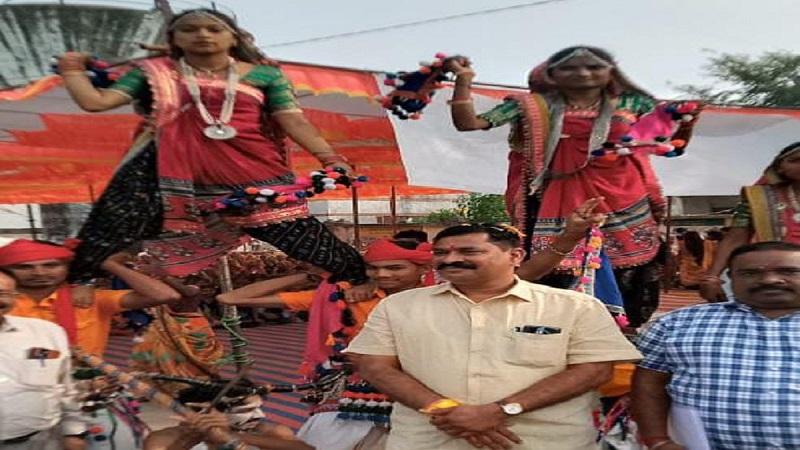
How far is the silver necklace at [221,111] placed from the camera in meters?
2.43

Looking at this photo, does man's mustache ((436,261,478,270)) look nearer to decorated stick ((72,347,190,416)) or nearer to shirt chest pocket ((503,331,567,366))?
shirt chest pocket ((503,331,567,366))

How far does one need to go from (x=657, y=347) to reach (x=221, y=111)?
1.53m

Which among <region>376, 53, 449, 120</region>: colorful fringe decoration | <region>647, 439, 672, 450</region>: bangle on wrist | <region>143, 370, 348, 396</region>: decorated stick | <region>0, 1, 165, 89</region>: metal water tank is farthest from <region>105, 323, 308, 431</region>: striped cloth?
<region>0, 1, 165, 89</region>: metal water tank

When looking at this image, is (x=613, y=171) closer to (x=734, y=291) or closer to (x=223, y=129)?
(x=734, y=291)

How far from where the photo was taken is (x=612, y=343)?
2.03 m

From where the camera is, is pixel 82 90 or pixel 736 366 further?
pixel 82 90

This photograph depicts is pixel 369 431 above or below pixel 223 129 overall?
below

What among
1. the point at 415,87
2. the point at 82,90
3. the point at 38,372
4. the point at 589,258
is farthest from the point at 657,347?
the point at 82,90

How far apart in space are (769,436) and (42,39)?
24.0 m

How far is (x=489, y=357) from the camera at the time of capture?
6.61ft

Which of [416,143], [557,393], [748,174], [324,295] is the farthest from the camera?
[748,174]

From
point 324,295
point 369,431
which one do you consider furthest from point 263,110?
point 369,431

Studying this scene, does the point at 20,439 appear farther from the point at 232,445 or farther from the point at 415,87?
the point at 415,87

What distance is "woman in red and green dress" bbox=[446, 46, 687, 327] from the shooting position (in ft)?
8.82
